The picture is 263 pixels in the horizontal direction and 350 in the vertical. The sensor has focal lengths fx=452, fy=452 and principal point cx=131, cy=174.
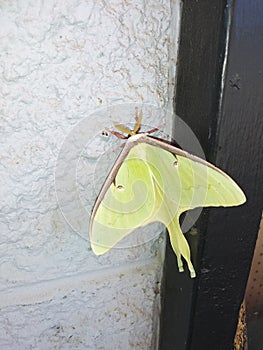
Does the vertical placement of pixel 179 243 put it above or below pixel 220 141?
below

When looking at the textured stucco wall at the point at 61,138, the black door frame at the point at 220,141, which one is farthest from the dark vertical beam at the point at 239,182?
the textured stucco wall at the point at 61,138

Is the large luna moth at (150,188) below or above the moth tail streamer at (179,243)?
above

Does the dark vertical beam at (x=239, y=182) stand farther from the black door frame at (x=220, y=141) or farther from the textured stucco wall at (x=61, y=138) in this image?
the textured stucco wall at (x=61, y=138)

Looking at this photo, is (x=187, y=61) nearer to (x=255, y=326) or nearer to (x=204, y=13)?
(x=204, y=13)

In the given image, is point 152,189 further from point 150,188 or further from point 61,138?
point 61,138

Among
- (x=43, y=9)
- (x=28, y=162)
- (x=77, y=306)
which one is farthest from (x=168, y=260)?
(x=43, y=9)

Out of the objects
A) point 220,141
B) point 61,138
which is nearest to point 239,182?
point 220,141

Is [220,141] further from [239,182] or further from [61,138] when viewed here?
[61,138]
